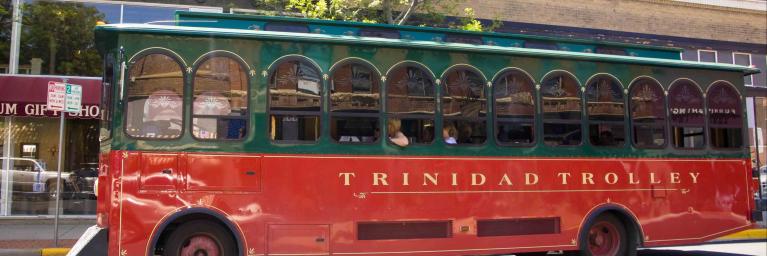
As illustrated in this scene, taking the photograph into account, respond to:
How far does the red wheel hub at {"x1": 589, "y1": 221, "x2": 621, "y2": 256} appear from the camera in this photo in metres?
7.62

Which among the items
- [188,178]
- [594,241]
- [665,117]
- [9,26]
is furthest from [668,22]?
[9,26]

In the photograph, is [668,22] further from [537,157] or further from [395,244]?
[395,244]

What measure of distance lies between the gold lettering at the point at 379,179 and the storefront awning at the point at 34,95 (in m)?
7.56

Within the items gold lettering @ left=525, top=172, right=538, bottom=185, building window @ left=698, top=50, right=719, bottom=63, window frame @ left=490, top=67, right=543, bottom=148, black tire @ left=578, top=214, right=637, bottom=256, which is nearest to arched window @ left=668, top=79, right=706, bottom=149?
black tire @ left=578, top=214, right=637, bottom=256

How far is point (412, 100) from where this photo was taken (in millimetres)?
6750

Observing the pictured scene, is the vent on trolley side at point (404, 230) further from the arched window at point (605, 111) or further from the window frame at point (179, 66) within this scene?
the arched window at point (605, 111)

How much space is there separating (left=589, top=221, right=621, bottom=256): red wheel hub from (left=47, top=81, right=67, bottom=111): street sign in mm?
8115

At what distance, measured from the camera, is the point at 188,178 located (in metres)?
5.93

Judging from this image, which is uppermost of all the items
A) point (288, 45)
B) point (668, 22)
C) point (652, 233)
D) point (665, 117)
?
point (668, 22)

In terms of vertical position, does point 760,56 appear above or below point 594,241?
above

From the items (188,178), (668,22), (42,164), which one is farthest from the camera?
(668,22)

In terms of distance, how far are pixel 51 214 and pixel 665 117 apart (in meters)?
11.6

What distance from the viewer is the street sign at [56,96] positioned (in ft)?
31.4

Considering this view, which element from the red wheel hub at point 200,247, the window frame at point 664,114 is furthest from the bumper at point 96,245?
the window frame at point 664,114
